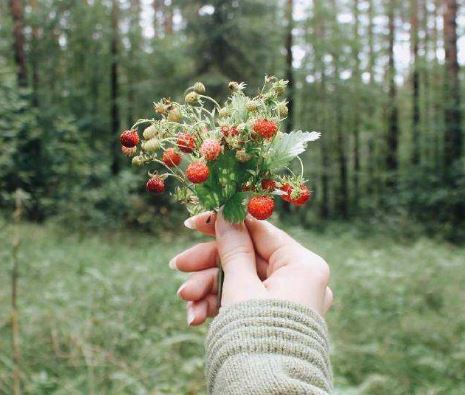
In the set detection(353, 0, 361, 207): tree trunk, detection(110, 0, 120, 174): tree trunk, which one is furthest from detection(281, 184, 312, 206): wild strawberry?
detection(353, 0, 361, 207): tree trunk

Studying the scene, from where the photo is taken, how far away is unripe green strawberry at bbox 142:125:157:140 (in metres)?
1.45

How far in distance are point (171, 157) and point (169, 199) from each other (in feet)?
37.2

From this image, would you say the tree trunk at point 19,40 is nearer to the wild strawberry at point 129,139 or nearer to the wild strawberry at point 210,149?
the wild strawberry at point 129,139

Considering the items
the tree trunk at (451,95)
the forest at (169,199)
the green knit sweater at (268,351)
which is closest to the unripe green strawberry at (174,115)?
the green knit sweater at (268,351)

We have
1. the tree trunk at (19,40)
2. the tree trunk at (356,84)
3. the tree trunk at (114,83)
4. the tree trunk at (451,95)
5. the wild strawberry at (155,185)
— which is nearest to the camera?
the wild strawberry at (155,185)

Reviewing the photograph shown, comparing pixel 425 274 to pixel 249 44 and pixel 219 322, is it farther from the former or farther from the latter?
pixel 249 44

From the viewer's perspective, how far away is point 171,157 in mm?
1521

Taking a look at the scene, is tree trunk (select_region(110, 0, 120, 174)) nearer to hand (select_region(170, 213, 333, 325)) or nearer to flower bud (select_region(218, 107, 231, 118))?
hand (select_region(170, 213, 333, 325))

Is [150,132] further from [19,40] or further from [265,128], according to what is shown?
[19,40]

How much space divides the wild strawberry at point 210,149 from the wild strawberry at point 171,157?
0.54ft

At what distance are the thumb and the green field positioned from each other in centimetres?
223

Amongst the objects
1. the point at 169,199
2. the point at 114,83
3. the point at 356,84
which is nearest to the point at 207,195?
the point at 169,199

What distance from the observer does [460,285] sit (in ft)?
22.2

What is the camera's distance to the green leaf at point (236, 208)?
4.85 ft
